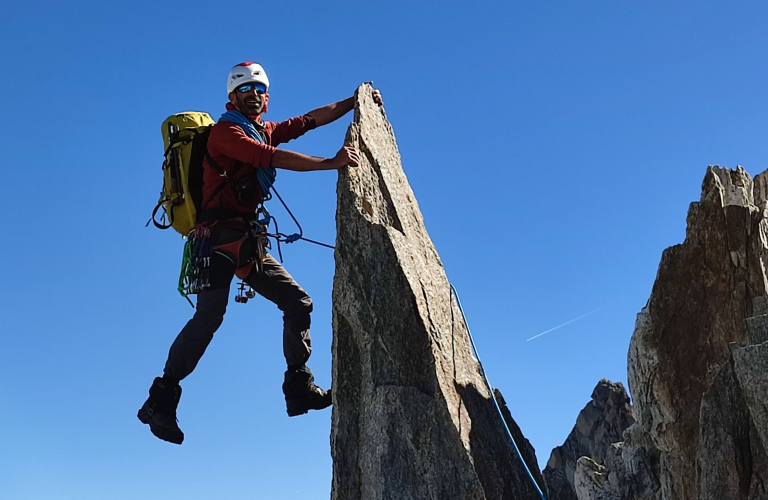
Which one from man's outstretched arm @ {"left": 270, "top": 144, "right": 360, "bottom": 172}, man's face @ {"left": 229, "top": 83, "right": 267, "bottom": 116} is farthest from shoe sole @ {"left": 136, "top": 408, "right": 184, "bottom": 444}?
man's face @ {"left": 229, "top": 83, "right": 267, "bottom": 116}

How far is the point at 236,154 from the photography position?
12.3 meters

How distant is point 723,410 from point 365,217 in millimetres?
5089

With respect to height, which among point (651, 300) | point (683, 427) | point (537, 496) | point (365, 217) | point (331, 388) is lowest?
point (537, 496)

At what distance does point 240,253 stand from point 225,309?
817mm

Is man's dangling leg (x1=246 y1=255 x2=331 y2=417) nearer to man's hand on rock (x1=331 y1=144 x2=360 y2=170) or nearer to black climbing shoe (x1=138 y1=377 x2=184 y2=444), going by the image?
black climbing shoe (x1=138 y1=377 x2=184 y2=444)

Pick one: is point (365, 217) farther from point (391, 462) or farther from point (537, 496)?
point (537, 496)

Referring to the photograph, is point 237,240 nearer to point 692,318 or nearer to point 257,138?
point 257,138

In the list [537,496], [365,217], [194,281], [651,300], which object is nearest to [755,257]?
[651,300]

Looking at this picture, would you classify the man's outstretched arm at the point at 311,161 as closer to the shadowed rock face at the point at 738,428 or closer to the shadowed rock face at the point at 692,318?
the shadowed rock face at the point at 692,318

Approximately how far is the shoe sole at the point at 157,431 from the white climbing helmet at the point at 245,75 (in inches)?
188

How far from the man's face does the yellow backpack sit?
59cm

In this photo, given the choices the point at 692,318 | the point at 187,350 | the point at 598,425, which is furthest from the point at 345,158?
the point at 598,425

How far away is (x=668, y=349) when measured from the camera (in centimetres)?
1314

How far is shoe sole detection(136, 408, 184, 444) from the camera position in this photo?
12.8m
